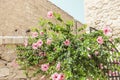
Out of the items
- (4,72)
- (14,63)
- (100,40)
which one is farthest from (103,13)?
(4,72)

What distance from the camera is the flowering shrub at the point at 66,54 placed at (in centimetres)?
345

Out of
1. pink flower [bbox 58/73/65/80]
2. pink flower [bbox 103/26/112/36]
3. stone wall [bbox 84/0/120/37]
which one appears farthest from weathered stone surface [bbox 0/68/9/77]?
stone wall [bbox 84/0/120/37]

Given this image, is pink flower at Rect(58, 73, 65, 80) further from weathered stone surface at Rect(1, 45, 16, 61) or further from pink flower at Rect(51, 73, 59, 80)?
weathered stone surface at Rect(1, 45, 16, 61)

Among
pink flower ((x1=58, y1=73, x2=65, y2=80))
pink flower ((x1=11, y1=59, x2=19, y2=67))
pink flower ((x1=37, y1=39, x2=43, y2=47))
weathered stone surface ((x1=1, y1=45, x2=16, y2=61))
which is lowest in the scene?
pink flower ((x1=58, y1=73, x2=65, y2=80))

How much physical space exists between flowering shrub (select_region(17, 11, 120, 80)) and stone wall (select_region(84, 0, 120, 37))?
315 cm

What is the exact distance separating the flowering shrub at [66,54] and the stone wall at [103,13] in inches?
124

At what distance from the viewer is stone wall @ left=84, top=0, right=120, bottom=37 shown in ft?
22.6

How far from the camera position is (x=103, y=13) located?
714 centimetres

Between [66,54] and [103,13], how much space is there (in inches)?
150

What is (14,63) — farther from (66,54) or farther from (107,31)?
(107,31)

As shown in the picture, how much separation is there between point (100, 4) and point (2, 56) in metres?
4.23

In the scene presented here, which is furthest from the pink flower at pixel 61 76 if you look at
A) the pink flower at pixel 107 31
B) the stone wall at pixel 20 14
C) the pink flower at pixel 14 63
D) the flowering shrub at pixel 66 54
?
the stone wall at pixel 20 14

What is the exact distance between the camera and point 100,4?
285 inches

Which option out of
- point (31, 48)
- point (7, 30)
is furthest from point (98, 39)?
point (7, 30)
